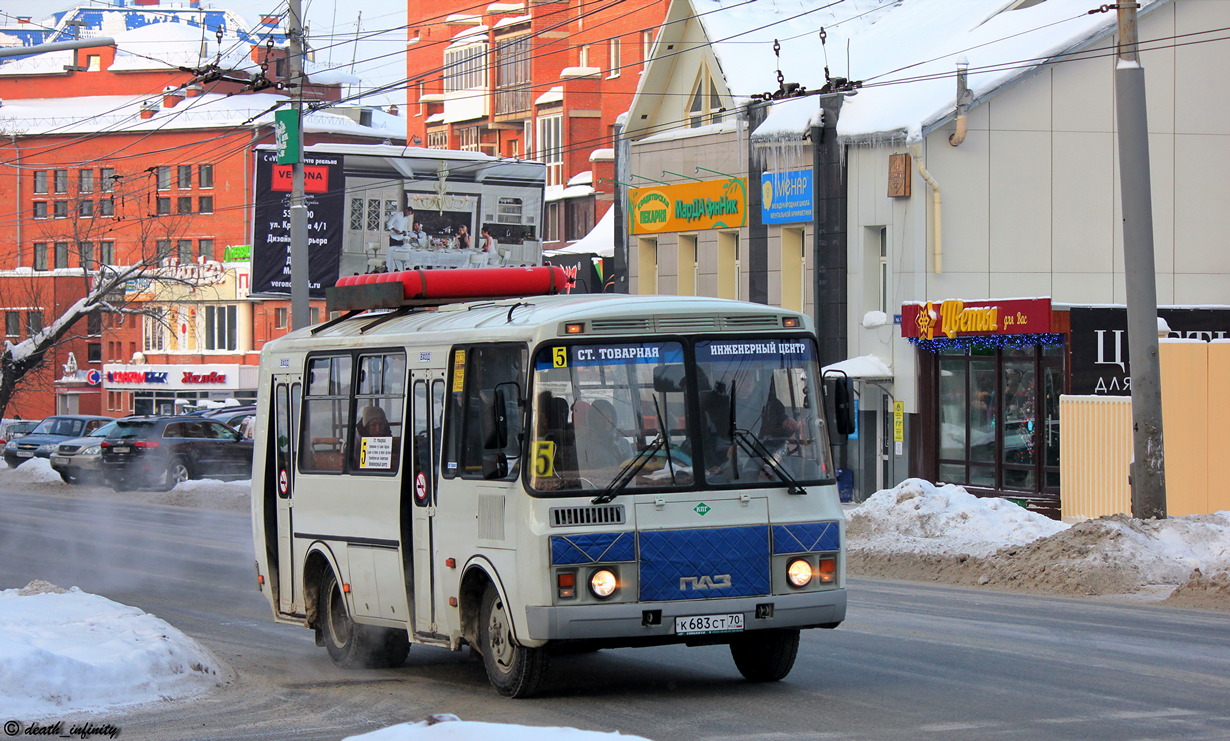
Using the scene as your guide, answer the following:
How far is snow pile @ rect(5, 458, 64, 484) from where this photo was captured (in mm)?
42094

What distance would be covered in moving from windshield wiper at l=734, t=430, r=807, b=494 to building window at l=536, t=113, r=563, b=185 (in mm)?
57904

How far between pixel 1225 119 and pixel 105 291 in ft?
114

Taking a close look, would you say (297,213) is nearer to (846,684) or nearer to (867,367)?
(867,367)

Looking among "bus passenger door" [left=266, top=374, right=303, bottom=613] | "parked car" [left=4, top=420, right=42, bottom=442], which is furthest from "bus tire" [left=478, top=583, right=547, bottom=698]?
"parked car" [left=4, top=420, right=42, bottom=442]

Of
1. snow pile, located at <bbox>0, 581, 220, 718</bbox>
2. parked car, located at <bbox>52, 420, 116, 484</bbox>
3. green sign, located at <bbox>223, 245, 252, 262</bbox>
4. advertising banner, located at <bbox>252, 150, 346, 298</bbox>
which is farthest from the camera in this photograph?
green sign, located at <bbox>223, 245, 252, 262</bbox>

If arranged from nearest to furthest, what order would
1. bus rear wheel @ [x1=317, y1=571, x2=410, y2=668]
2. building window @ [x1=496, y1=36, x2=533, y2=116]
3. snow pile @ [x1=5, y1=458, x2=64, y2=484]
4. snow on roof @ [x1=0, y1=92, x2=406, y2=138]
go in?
bus rear wheel @ [x1=317, y1=571, x2=410, y2=668] → snow pile @ [x1=5, y1=458, x2=64, y2=484] → building window @ [x1=496, y1=36, x2=533, y2=116] → snow on roof @ [x1=0, y1=92, x2=406, y2=138]

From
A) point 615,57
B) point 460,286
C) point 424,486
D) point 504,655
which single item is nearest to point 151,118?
point 615,57

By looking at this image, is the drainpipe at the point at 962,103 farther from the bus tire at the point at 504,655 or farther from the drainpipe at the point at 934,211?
the bus tire at the point at 504,655

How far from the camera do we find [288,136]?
27.6 metres

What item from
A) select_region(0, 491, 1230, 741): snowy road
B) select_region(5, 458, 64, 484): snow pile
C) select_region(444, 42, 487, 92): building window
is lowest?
select_region(0, 491, 1230, 741): snowy road

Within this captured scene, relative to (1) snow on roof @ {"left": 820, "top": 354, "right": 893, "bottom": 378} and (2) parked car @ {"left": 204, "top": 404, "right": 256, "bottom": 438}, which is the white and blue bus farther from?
(2) parked car @ {"left": 204, "top": 404, "right": 256, "bottom": 438}

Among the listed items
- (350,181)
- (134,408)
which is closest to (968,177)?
(350,181)

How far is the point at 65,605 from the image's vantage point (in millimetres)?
12594

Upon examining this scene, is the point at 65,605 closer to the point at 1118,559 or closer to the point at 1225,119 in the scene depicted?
the point at 1118,559
